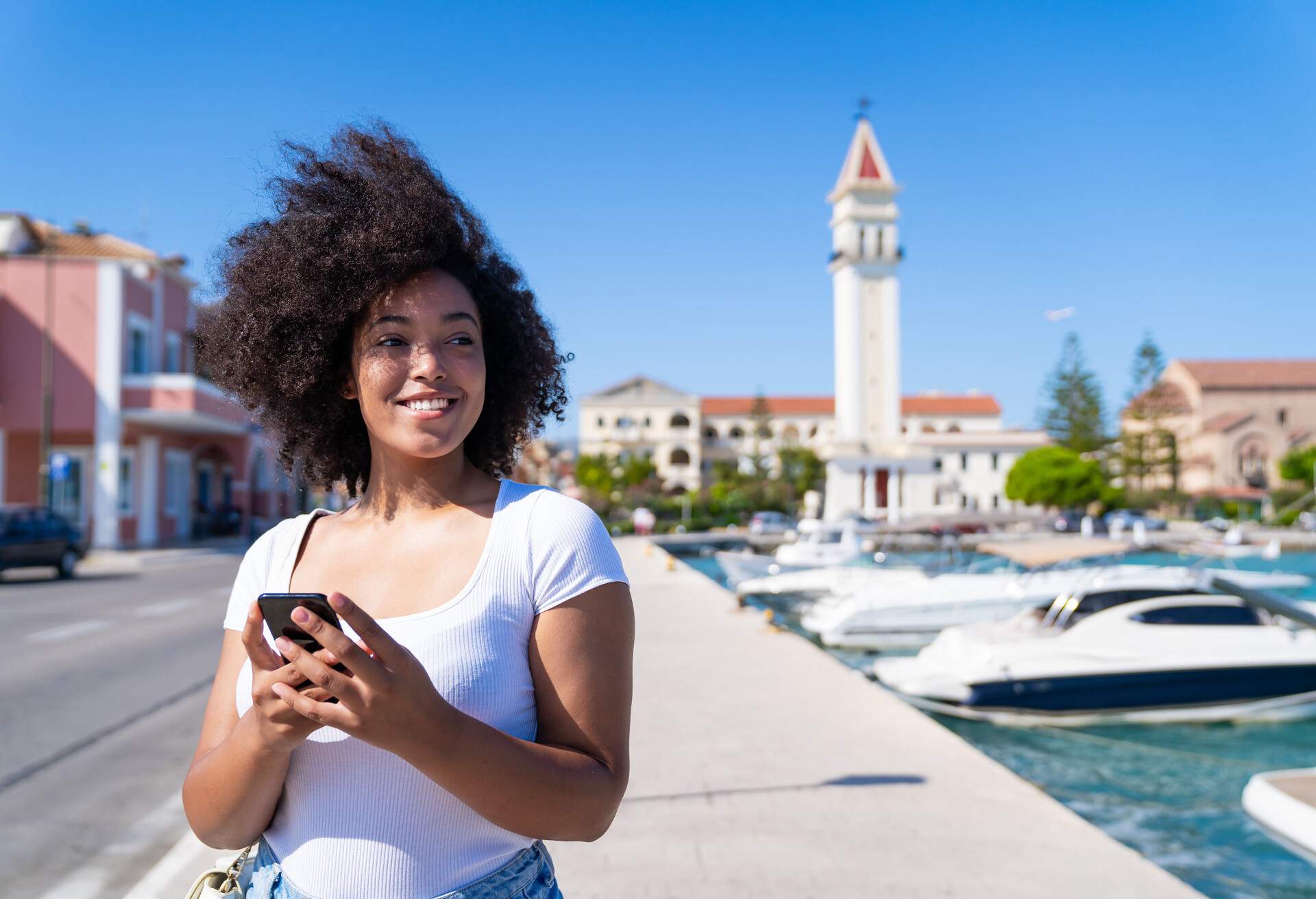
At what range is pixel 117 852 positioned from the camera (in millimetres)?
5500

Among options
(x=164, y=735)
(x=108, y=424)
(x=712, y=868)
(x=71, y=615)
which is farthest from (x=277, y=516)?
(x=712, y=868)

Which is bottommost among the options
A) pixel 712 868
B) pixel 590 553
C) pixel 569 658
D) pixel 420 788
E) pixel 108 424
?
pixel 712 868

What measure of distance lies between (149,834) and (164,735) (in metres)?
2.58

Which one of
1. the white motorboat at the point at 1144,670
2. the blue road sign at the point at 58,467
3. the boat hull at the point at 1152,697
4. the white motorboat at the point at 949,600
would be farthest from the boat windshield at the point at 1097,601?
the blue road sign at the point at 58,467

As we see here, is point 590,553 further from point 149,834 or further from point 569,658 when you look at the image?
point 149,834

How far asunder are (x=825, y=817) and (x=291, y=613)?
4.67 meters

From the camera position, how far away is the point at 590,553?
161 centimetres

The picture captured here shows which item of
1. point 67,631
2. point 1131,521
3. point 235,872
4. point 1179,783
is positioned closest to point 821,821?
point 235,872

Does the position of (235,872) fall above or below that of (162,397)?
below

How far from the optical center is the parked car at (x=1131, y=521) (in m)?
58.3

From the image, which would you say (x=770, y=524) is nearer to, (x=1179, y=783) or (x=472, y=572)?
(x=1179, y=783)

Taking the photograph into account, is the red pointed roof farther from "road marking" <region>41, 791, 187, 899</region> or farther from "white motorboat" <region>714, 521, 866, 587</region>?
"road marking" <region>41, 791, 187, 899</region>

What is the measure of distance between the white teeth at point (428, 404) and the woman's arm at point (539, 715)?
43cm

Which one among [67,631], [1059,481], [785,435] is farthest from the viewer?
[785,435]
